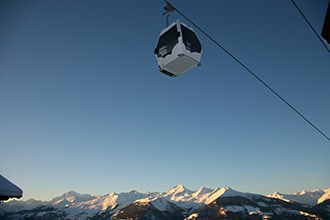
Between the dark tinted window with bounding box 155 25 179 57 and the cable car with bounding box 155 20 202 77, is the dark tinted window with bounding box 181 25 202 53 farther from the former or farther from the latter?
the dark tinted window with bounding box 155 25 179 57

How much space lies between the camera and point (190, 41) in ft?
18.5

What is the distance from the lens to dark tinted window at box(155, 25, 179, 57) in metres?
5.60

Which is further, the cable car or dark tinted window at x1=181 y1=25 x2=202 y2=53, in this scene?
dark tinted window at x1=181 y1=25 x2=202 y2=53

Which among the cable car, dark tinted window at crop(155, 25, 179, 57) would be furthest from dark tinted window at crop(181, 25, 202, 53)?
dark tinted window at crop(155, 25, 179, 57)

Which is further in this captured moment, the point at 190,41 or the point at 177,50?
the point at 190,41

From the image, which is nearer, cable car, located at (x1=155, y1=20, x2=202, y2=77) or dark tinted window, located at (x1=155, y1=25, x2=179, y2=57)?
cable car, located at (x1=155, y1=20, x2=202, y2=77)

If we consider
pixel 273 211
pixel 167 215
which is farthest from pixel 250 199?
pixel 167 215

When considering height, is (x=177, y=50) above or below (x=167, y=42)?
below

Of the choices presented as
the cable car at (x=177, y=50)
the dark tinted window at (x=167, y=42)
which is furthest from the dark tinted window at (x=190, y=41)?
the dark tinted window at (x=167, y=42)

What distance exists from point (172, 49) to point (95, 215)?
214m

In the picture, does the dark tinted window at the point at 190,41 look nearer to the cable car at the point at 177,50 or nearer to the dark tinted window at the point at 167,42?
the cable car at the point at 177,50

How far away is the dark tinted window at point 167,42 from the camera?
5.60 m

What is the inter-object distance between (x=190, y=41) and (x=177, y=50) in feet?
1.60

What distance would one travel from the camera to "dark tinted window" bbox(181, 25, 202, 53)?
18.1ft
